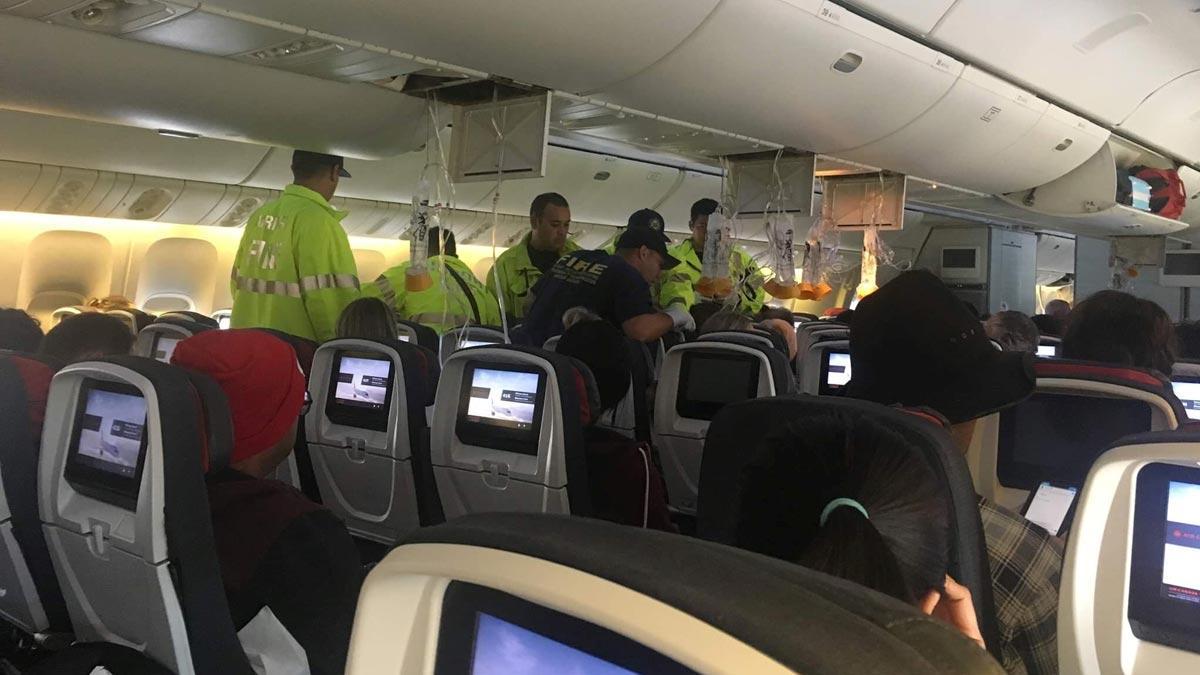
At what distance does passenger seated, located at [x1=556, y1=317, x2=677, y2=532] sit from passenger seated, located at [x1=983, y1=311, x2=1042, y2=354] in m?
3.10

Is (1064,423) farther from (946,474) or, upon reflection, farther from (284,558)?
(284,558)

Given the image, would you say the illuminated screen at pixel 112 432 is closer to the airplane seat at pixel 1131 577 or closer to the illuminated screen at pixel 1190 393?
the airplane seat at pixel 1131 577

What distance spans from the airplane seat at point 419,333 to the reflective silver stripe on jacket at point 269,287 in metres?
0.87

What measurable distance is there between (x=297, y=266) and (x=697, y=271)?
4.34m

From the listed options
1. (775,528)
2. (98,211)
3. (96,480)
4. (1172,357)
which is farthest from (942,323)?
(98,211)

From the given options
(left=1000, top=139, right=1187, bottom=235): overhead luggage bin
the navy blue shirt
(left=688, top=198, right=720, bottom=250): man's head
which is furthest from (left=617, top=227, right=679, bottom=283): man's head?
(left=1000, top=139, right=1187, bottom=235): overhead luggage bin

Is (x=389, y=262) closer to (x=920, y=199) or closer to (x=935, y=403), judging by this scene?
(x=920, y=199)

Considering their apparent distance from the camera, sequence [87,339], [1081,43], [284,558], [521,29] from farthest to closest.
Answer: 1. [1081,43]
2. [521,29]
3. [87,339]
4. [284,558]

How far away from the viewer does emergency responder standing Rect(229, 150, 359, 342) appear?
16.2ft

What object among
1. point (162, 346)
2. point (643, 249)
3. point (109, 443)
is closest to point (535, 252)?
point (643, 249)

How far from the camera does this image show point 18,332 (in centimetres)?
498

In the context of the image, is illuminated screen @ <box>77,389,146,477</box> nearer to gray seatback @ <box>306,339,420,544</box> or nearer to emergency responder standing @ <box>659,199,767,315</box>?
gray seatback @ <box>306,339,420,544</box>

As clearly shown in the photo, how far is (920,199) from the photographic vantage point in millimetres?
11328

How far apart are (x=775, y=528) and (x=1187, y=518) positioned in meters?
0.94
